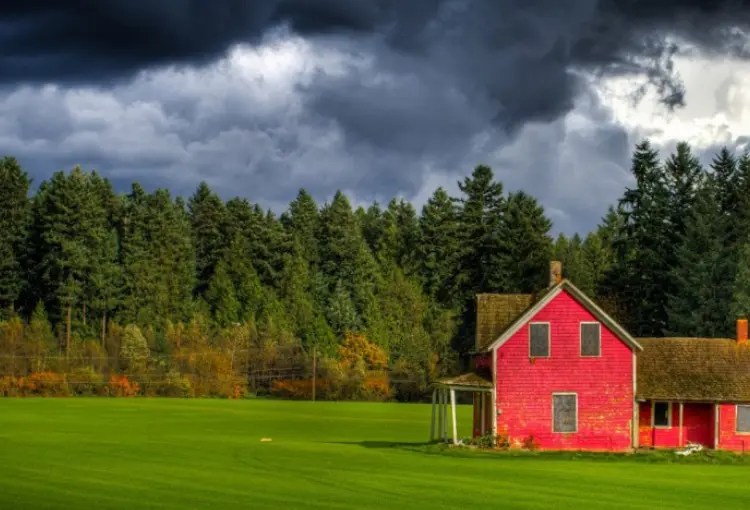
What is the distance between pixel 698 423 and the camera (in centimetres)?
5659

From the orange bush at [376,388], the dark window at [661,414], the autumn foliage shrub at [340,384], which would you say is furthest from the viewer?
the orange bush at [376,388]

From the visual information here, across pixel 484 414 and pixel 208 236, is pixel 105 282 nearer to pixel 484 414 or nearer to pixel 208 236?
pixel 208 236

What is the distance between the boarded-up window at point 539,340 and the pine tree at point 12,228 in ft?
288

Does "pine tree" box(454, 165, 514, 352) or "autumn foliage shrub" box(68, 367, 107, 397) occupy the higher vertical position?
"pine tree" box(454, 165, 514, 352)

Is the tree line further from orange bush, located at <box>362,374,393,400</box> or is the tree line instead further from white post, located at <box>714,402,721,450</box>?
white post, located at <box>714,402,721,450</box>

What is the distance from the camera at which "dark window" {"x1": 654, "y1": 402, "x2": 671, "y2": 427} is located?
56.8m

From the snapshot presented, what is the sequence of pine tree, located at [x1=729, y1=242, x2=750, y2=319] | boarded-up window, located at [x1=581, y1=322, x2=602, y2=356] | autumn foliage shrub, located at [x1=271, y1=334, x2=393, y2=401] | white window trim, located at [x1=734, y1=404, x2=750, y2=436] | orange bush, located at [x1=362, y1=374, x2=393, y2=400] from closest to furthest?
boarded-up window, located at [x1=581, y1=322, x2=602, y2=356] < white window trim, located at [x1=734, y1=404, x2=750, y2=436] < pine tree, located at [x1=729, y1=242, x2=750, y2=319] < autumn foliage shrub, located at [x1=271, y1=334, x2=393, y2=401] < orange bush, located at [x1=362, y1=374, x2=393, y2=400]

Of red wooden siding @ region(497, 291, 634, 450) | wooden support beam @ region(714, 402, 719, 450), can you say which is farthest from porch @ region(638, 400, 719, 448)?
red wooden siding @ region(497, 291, 634, 450)

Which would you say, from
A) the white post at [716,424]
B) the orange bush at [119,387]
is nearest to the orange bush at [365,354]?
the orange bush at [119,387]

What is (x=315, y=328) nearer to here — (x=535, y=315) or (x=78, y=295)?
(x=78, y=295)

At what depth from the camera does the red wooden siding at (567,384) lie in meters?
54.7

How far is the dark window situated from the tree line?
36.9 m

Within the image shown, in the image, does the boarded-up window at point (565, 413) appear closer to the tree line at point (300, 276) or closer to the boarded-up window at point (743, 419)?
the boarded-up window at point (743, 419)

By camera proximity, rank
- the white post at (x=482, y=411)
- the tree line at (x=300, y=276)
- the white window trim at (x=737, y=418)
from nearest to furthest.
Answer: the white window trim at (x=737, y=418), the white post at (x=482, y=411), the tree line at (x=300, y=276)
